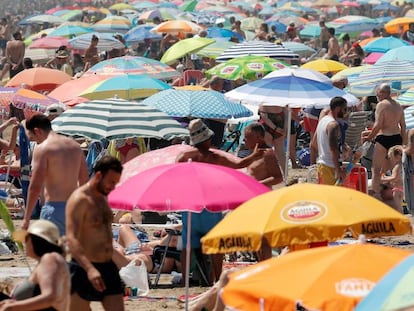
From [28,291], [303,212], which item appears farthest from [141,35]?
[28,291]

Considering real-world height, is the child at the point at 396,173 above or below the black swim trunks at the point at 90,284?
below

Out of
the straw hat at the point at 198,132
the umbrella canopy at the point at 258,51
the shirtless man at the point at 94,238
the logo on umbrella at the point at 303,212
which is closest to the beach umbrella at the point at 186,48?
the umbrella canopy at the point at 258,51

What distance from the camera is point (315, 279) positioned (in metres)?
6.11

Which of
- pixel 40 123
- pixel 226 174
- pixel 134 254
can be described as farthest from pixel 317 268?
pixel 134 254

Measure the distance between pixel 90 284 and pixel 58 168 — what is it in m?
1.60

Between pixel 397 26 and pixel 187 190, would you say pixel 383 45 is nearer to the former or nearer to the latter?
pixel 397 26

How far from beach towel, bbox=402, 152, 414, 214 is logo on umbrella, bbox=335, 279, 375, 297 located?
648 centimetres

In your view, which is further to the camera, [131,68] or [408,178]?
[131,68]

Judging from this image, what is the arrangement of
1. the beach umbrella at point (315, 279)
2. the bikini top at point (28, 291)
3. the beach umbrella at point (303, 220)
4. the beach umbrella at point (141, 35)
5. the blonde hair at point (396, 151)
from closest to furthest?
the beach umbrella at point (315, 279), the bikini top at point (28, 291), the beach umbrella at point (303, 220), the blonde hair at point (396, 151), the beach umbrella at point (141, 35)

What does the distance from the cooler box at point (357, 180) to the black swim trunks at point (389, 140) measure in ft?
3.62

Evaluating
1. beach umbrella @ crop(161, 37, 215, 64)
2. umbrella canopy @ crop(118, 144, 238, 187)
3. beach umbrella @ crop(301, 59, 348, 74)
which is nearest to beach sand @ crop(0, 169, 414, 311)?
umbrella canopy @ crop(118, 144, 238, 187)

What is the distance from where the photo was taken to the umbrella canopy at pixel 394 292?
5.44 m

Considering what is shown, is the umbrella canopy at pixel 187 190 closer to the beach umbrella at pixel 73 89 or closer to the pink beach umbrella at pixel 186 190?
the pink beach umbrella at pixel 186 190

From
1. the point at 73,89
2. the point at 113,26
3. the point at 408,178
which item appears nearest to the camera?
the point at 408,178
